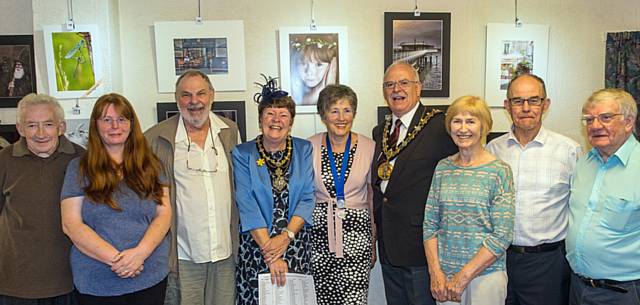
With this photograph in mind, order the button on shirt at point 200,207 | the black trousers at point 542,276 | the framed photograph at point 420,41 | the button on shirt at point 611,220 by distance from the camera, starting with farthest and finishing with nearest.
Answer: the framed photograph at point 420,41 < the button on shirt at point 200,207 < the black trousers at point 542,276 < the button on shirt at point 611,220

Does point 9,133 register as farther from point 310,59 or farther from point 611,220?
point 611,220

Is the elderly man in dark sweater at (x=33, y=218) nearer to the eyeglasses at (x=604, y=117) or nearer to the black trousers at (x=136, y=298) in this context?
the black trousers at (x=136, y=298)

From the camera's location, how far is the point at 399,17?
10.7 ft

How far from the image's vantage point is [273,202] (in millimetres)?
2480

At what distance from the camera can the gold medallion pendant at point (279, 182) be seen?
2.49 meters

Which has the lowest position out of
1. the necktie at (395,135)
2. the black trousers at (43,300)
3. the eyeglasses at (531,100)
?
the black trousers at (43,300)

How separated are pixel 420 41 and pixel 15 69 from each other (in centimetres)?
262

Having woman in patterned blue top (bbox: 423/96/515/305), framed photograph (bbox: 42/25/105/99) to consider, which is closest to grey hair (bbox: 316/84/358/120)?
woman in patterned blue top (bbox: 423/96/515/305)

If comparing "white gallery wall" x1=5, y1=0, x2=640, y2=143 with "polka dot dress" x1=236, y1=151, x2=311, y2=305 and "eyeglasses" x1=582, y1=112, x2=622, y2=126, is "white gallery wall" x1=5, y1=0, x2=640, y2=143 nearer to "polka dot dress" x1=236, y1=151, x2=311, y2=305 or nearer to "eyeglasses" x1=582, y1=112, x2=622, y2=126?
"polka dot dress" x1=236, y1=151, x2=311, y2=305

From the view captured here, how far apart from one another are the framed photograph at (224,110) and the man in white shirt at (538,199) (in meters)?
1.68


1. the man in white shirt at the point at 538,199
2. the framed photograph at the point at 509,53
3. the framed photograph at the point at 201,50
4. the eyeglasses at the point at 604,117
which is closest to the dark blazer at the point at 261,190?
the framed photograph at the point at 201,50

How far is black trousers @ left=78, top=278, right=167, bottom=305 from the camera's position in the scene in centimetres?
213

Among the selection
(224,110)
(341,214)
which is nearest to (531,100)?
(341,214)

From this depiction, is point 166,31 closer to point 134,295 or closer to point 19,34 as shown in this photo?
point 19,34
